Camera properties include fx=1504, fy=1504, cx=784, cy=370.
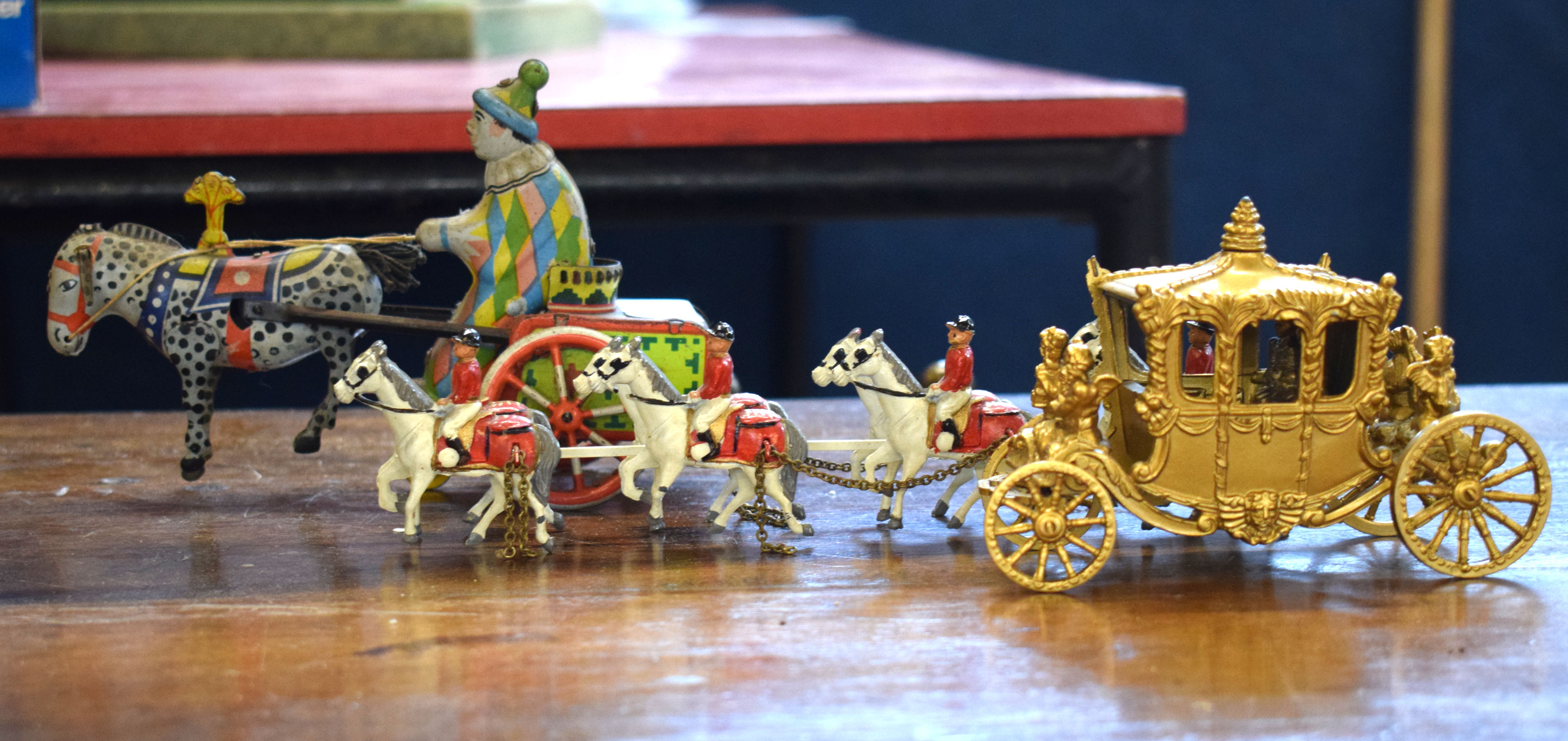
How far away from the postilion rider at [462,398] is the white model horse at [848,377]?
473mm

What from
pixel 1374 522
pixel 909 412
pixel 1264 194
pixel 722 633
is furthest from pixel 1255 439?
pixel 1264 194

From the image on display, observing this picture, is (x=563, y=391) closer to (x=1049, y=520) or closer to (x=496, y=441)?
(x=496, y=441)

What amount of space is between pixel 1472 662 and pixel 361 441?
1.95 meters

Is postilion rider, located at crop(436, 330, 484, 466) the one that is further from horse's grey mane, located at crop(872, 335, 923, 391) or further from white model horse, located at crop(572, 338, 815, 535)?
horse's grey mane, located at crop(872, 335, 923, 391)

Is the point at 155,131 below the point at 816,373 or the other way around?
the other way around

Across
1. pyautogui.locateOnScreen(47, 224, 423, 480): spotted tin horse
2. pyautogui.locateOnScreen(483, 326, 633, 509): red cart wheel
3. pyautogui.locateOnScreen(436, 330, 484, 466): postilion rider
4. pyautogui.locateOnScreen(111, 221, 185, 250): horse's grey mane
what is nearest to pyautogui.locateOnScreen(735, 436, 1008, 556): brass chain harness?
pyautogui.locateOnScreen(483, 326, 633, 509): red cart wheel

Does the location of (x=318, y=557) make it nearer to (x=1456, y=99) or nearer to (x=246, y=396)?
(x=246, y=396)

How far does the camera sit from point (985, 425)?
83.7 inches

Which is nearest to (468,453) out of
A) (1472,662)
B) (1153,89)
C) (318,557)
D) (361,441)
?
(318,557)

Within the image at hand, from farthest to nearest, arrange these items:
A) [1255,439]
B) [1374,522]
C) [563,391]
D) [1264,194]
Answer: [1264,194]
[563,391]
[1374,522]
[1255,439]

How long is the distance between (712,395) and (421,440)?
0.41 m

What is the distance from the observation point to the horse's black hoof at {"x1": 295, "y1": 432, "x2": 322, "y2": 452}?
2477 millimetres

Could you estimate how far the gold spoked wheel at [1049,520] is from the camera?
1891 mm

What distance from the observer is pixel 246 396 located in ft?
15.6
